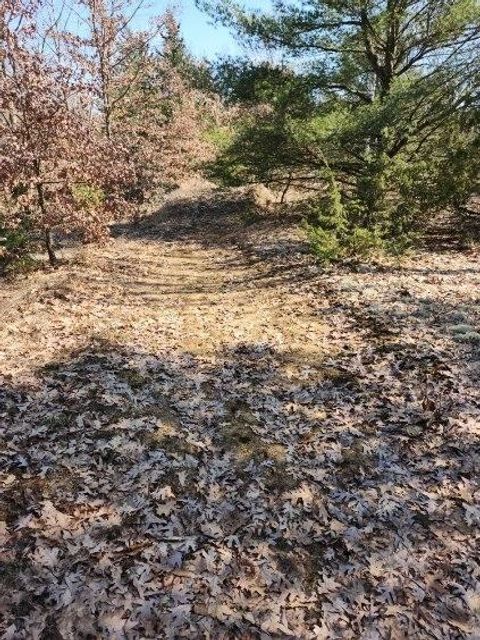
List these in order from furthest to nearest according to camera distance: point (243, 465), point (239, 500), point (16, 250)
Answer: point (16, 250) < point (243, 465) < point (239, 500)

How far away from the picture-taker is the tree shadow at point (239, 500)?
3.86 metres

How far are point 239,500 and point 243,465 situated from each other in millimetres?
534

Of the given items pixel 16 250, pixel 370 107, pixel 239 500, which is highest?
pixel 370 107

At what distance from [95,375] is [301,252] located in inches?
325

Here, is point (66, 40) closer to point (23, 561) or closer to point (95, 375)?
point (95, 375)

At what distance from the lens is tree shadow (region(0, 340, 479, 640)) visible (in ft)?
12.7

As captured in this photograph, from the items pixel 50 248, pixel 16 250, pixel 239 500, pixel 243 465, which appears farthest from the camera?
pixel 50 248

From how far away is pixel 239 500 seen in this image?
16.3ft

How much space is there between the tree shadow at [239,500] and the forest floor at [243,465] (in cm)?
2

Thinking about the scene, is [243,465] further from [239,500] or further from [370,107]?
[370,107]

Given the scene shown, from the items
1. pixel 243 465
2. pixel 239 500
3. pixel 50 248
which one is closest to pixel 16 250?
pixel 50 248

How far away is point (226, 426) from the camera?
241 inches

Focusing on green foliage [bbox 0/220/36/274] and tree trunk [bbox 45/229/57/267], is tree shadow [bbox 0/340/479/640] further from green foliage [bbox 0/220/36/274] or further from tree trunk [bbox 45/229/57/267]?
tree trunk [bbox 45/229/57/267]

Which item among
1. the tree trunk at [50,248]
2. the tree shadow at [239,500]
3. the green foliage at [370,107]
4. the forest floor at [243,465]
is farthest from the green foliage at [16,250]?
the green foliage at [370,107]
